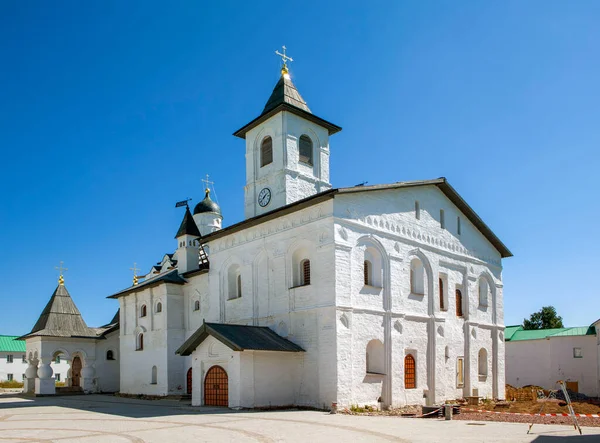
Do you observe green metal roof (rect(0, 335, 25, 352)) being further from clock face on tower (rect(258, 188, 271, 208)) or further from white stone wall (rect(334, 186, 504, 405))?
white stone wall (rect(334, 186, 504, 405))

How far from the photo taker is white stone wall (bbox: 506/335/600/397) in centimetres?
3897

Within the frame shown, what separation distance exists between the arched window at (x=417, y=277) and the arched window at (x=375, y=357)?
339 cm

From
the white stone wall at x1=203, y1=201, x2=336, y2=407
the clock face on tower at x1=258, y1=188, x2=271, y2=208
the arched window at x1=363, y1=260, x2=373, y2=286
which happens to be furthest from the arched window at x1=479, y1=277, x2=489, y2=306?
the clock face on tower at x1=258, y1=188, x2=271, y2=208

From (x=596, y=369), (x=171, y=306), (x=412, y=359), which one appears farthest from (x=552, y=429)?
(x=596, y=369)

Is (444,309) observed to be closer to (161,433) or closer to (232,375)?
(232,375)

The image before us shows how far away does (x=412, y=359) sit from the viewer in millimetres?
23859

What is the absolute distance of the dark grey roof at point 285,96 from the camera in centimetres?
2809

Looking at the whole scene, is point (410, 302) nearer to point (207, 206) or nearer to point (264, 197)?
point (264, 197)

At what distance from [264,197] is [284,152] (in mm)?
2378

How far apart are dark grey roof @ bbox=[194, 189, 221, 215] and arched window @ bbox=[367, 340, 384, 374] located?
64.8 feet

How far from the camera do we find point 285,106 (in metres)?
26.7

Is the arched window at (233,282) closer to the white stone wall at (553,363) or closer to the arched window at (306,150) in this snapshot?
the arched window at (306,150)

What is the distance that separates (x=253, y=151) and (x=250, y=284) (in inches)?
282

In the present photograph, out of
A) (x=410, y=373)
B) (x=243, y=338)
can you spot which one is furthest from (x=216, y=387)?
(x=410, y=373)
